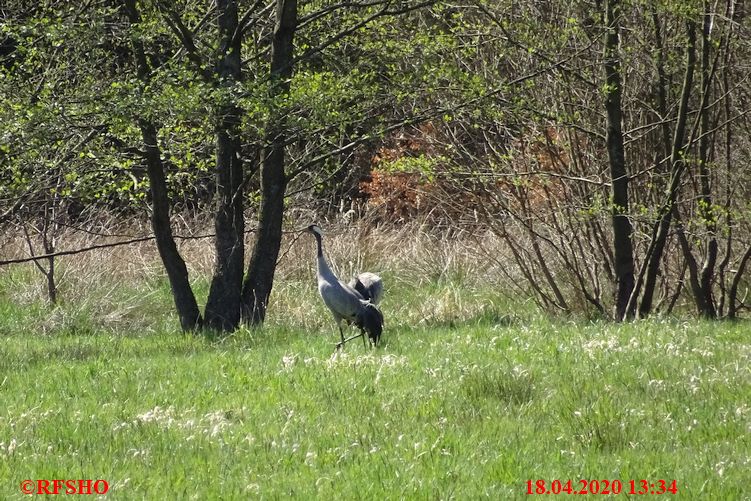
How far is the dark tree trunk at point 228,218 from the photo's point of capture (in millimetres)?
12781

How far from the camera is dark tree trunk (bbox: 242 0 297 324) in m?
12.7

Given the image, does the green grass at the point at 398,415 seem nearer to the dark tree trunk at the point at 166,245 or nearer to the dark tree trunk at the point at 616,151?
the dark tree trunk at the point at 616,151

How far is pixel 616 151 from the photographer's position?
41.1 feet

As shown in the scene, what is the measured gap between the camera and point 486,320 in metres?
12.5

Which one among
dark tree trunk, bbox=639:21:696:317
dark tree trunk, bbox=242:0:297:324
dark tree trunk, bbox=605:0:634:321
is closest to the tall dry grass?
dark tree trunk, bbox=242:0:297:324

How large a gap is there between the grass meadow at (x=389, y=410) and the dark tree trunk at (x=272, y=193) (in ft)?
3.11

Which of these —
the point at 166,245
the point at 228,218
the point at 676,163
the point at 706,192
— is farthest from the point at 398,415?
the point at 706,192

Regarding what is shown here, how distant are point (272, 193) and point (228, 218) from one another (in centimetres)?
61

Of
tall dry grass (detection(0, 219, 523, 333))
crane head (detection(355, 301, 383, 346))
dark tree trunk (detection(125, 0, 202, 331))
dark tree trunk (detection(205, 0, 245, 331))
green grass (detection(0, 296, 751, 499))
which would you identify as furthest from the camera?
tall dry grass (detection(0, 219, 523, 333))

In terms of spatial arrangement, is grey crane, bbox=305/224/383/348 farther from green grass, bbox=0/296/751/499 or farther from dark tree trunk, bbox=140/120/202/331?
dark tree trunk, bbox=140/120/202/331

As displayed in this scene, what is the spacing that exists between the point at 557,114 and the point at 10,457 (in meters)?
7.80

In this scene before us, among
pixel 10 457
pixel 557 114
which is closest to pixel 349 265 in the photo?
pixel 557 114

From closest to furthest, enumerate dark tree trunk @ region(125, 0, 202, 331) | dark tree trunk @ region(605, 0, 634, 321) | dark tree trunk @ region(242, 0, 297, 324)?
dark tree trunk @ region(605, 0, 634, 321) → dark tree trunk @ region(242, 0, 297, 324) → dark tree trunk @ region(125, 0, 202, 331)

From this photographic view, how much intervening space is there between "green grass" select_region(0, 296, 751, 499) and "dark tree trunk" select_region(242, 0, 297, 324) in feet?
7.76
